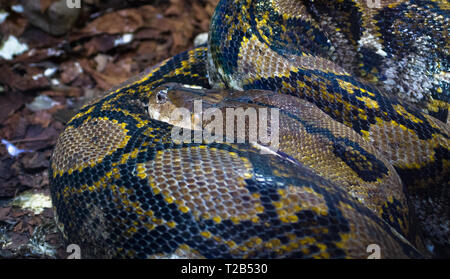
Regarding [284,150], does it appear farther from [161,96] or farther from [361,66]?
[361,66]

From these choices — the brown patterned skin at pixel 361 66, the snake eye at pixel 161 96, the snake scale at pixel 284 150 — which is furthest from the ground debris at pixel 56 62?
the brown patterned skin at pixel 361 66

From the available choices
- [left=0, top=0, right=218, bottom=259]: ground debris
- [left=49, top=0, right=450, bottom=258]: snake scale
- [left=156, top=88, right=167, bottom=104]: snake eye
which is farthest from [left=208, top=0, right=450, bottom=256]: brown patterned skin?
[left=0, top=0, right=218, bottom=259]: ground debris

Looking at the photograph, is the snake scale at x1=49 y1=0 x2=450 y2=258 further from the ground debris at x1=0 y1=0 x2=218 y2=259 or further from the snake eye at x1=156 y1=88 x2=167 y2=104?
the ground debris at x1=0 y1=0 x2=218 y2=259

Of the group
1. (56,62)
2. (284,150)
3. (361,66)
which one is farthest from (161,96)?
(56,62)

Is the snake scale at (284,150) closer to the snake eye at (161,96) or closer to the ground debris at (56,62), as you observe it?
the snake eye at (161,96)

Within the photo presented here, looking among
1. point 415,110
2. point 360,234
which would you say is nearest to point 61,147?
point 360,234
